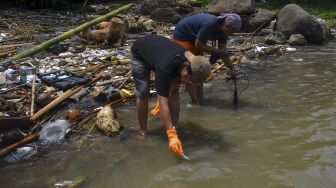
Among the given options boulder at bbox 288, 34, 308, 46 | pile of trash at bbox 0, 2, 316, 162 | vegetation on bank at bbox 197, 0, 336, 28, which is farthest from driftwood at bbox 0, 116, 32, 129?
vegetation on bank at bbox 197, 0, 336, 28

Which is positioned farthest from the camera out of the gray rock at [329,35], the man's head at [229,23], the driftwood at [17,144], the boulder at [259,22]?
the boulder at [259,22]

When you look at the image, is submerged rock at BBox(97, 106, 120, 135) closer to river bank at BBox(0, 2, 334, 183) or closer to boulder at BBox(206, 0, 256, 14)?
river bank at BBox(0, 2, 334, 183)

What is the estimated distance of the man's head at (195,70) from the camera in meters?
4.97

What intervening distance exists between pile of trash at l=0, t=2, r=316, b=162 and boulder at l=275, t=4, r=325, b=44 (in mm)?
1636

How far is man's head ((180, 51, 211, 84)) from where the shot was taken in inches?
196

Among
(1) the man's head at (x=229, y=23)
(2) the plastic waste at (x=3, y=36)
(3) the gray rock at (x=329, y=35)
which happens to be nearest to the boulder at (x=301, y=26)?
(3) the gray rock at (x=329, y=35)

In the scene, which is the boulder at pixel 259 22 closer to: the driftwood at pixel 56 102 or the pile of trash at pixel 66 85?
the pile of trash at pixel 66 85

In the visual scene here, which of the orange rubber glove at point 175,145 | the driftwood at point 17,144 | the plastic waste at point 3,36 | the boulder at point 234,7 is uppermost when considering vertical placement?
the boulder at point 234,7

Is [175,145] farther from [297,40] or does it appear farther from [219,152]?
[297,40]

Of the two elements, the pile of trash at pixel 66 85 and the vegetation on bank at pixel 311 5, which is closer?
the pile of trash at pixel 66 85

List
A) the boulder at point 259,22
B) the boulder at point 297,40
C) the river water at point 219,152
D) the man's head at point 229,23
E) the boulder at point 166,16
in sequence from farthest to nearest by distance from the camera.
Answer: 1. the boulder at point 166,16
2. the boulder at point 259,22
3. the boulder at point 297,40
4. the man's head at point 229,23
5. the river water at point 219,152

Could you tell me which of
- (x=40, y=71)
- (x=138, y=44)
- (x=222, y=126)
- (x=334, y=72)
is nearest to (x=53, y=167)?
(x=138, y=44)

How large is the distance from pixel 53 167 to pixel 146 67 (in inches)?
71.6

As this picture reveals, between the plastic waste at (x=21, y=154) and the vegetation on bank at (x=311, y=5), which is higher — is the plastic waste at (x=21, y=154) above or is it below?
below
